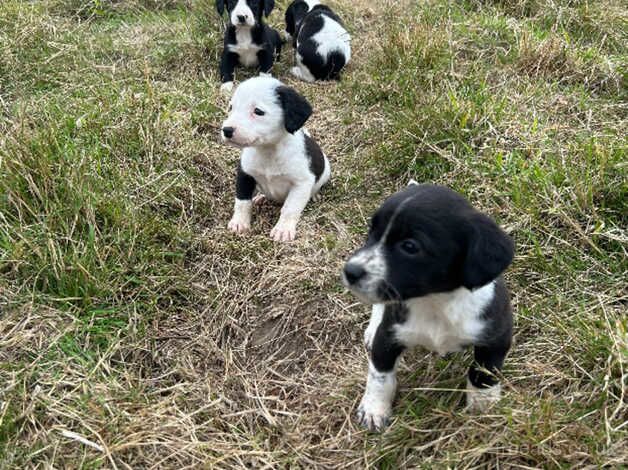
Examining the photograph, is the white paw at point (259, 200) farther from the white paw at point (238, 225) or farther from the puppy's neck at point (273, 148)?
the puppy's neck at point (273, 148)

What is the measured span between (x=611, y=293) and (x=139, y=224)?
281cm

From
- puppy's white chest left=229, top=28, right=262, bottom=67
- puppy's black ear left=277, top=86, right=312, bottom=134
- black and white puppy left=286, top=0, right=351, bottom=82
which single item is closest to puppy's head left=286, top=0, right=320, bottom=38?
black and white puppy left=286, top=0, right=351, bottom=82

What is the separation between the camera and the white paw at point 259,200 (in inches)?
198

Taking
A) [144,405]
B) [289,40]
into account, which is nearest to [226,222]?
[144,405]

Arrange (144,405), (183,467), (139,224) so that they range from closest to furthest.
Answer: (183,467) < (144,405) < (139,224)

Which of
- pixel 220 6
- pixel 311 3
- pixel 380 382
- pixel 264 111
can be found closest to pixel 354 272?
pixel 380 382

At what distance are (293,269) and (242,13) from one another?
4193 mm

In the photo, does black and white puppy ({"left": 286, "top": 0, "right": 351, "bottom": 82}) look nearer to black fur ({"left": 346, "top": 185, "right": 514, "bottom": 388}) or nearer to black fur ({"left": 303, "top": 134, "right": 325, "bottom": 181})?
black fur ({"left": 303, "top": 134, "right": 325, "bottom": 181})

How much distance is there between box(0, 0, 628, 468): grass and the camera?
2.74 m

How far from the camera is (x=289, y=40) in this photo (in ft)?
29.1

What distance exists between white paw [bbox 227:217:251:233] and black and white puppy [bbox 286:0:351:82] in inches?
129

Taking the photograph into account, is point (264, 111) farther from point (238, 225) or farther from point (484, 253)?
point (484, 253)

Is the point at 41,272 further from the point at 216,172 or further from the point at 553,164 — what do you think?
the point at 553,164

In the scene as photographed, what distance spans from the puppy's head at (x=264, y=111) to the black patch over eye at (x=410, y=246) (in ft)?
6.68
